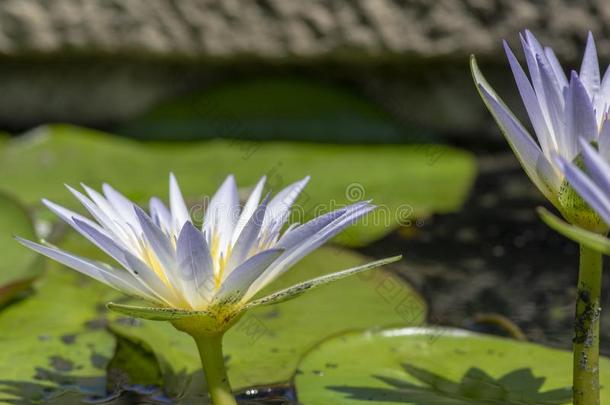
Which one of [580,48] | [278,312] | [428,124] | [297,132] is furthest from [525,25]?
[278,312]

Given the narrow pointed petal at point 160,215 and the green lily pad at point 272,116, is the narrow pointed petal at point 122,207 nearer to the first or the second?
the narrow pointed petal at point 160,215

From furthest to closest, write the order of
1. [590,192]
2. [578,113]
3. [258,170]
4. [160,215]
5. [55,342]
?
[258,170] → [55,342] → [160,215] → [578,113] → [590,192]

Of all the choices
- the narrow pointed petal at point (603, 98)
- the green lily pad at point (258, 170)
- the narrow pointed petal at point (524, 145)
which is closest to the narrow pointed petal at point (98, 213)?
the narrow pointed petal at point (524, 145)

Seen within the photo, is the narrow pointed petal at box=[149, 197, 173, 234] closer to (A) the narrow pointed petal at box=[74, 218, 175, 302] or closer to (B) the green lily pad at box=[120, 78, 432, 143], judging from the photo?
(A) the narrow pointed petal at box=[74, 218, 175, 302]

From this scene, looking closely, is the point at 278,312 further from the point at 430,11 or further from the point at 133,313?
the point at 430,11

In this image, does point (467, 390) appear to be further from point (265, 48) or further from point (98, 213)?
point (265, 48)

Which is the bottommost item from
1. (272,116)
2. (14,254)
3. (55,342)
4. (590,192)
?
(590,192)

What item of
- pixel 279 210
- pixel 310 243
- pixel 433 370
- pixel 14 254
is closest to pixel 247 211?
pixel 279 210
